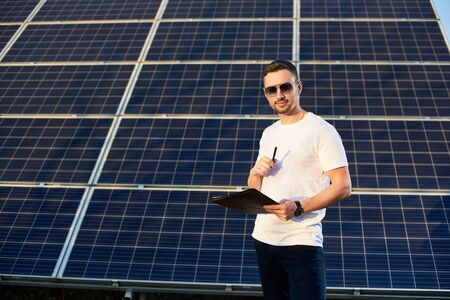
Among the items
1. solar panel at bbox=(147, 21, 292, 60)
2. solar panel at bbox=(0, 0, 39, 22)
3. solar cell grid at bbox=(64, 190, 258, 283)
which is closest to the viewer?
solar cell grid at bbox=(64, 190, 258, 283)

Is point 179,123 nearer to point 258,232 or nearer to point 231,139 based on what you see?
point 231,139

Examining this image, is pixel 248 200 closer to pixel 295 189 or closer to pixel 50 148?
pixel 295 189

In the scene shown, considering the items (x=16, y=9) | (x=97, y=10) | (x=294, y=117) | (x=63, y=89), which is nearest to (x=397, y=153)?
(x=294, y=117)

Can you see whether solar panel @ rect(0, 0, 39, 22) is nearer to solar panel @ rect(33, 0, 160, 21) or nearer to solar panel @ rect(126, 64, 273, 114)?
solar panel @ rect(33, 0, 160, 21)

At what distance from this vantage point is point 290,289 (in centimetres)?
281

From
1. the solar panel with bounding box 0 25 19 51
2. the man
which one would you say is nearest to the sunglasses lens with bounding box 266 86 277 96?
the man

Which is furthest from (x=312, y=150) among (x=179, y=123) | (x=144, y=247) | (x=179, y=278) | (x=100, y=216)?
(x=179, y=123)

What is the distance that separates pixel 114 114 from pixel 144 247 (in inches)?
115

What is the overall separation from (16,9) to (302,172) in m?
11.7

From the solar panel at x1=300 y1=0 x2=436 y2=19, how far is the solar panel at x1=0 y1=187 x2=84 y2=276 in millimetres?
6653

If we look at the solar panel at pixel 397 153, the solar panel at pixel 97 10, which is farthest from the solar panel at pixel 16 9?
the solar panel at pixel 397 153

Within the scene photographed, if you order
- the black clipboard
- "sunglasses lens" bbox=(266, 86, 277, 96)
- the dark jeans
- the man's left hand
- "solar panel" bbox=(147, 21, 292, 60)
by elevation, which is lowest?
the dark jeans

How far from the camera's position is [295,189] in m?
2.86

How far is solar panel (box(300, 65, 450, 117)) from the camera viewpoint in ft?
26.0
